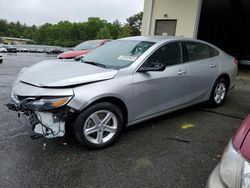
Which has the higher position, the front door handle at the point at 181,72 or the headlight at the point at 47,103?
the front door handle at the point at 181,72

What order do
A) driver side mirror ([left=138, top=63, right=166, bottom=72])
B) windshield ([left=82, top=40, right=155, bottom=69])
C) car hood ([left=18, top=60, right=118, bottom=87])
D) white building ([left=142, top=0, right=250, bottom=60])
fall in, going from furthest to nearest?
white building ([left=142, top=0, right=250, bottom=60]) → windshield ([left=82, top=40, right=155, bottom=69]) → driver side mirror ([left=138, top=63, right=166, bottom=72]) → car hood ([left=18, top=60, right=118, bottom=87])

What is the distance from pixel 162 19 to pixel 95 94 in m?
9.55

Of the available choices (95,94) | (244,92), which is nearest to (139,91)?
(95,94)

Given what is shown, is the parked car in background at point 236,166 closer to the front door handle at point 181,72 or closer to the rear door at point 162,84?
the rear door at point 162,84

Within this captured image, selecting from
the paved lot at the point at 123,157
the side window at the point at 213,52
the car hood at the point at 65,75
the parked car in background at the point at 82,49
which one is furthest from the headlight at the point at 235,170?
the parked car in background at the point at 82,49

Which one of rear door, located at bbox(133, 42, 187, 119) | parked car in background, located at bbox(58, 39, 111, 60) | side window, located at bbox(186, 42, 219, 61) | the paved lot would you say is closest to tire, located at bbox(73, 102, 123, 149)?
the paved lot

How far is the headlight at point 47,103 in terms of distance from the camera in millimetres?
2836

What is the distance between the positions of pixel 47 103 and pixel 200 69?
289cm

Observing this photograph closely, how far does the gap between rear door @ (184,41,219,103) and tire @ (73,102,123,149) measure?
1693 millimetres

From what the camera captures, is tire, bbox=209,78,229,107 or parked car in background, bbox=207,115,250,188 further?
tire, bbox=209,78,229,107

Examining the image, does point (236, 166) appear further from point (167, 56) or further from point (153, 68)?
point (167, 56)

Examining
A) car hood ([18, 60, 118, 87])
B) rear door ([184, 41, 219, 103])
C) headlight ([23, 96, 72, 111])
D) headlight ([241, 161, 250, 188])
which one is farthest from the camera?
rear door ([184, 41, 219, 103])

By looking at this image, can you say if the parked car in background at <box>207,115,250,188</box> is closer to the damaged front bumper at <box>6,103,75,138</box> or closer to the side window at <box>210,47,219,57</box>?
the damaged front bumper at <box>6,103,75,138</box>

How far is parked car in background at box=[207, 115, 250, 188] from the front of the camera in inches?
59.3
